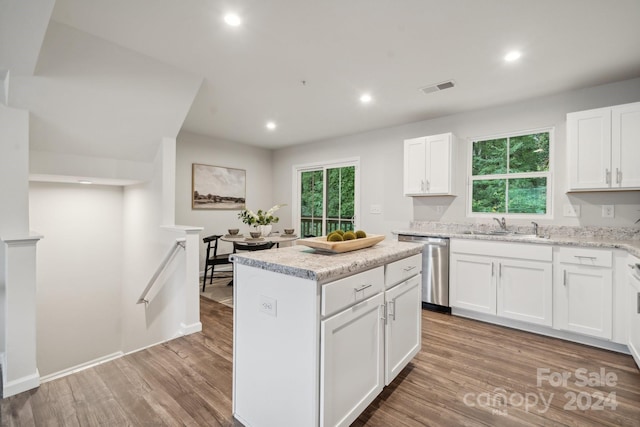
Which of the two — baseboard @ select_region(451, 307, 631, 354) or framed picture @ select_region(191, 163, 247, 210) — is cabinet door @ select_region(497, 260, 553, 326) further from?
framed picture @ select_region(191, 163, 247, 210)

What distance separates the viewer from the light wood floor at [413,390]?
1.70 metres

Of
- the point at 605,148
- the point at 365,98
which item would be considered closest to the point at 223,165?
the point at 365,98

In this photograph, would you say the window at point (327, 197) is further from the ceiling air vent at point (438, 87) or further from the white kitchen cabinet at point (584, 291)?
the white kitchen cabinet at point (584, 291)

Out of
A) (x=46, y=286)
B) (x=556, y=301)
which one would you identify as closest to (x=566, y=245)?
(x=556, y=301)

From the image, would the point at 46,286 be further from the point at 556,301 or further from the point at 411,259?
the point at 556,301

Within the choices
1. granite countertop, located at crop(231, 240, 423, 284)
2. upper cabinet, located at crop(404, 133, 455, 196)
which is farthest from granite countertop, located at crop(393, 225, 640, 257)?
granite countertop, located at crop(231, 240, 423, 284)

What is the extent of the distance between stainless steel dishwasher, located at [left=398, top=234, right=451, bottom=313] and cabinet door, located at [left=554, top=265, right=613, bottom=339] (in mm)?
999

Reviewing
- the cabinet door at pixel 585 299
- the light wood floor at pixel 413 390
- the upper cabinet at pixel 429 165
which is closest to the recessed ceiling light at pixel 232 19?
the light wood floor at pixel 413 390

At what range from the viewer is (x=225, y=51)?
243 cm

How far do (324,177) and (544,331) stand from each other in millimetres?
3789

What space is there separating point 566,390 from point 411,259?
52.7 inches

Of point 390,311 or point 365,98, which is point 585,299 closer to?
point 390,311

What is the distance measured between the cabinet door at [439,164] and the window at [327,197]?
1435 millimetres

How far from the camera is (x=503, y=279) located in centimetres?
301
